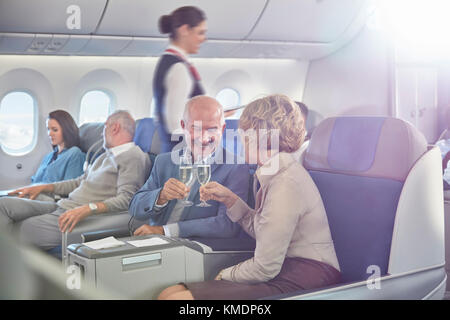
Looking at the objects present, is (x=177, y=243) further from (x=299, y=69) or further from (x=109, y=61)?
(x=299, y=69)

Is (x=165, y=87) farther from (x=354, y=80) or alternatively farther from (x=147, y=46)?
(x=354, y=80)

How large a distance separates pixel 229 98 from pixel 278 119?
60 cm

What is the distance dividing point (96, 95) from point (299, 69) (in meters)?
1.05

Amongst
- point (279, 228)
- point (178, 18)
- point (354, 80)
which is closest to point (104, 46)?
point (178, 18)

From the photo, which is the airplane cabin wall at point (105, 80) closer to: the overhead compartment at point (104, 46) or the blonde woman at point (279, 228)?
the overhead compartment at point (104, 46)

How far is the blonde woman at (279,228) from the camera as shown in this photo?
1.45 m

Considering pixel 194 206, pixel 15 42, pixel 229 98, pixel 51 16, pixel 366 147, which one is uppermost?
pixel 51 16

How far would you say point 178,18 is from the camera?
2.13 m

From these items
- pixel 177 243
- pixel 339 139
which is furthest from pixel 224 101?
pixel 177 243

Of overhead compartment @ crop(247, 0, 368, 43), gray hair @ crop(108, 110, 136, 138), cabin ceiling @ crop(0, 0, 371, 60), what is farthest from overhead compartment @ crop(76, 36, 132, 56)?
overhead compartment @ crop(247, 0, 368, 43)

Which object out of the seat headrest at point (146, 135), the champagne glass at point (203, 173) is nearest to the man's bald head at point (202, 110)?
the champagne glass at point (203, 173)

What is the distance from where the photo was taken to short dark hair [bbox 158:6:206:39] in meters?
2.12

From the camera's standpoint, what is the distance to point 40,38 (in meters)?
1.96

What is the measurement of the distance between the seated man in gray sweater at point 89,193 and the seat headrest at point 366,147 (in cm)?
89
